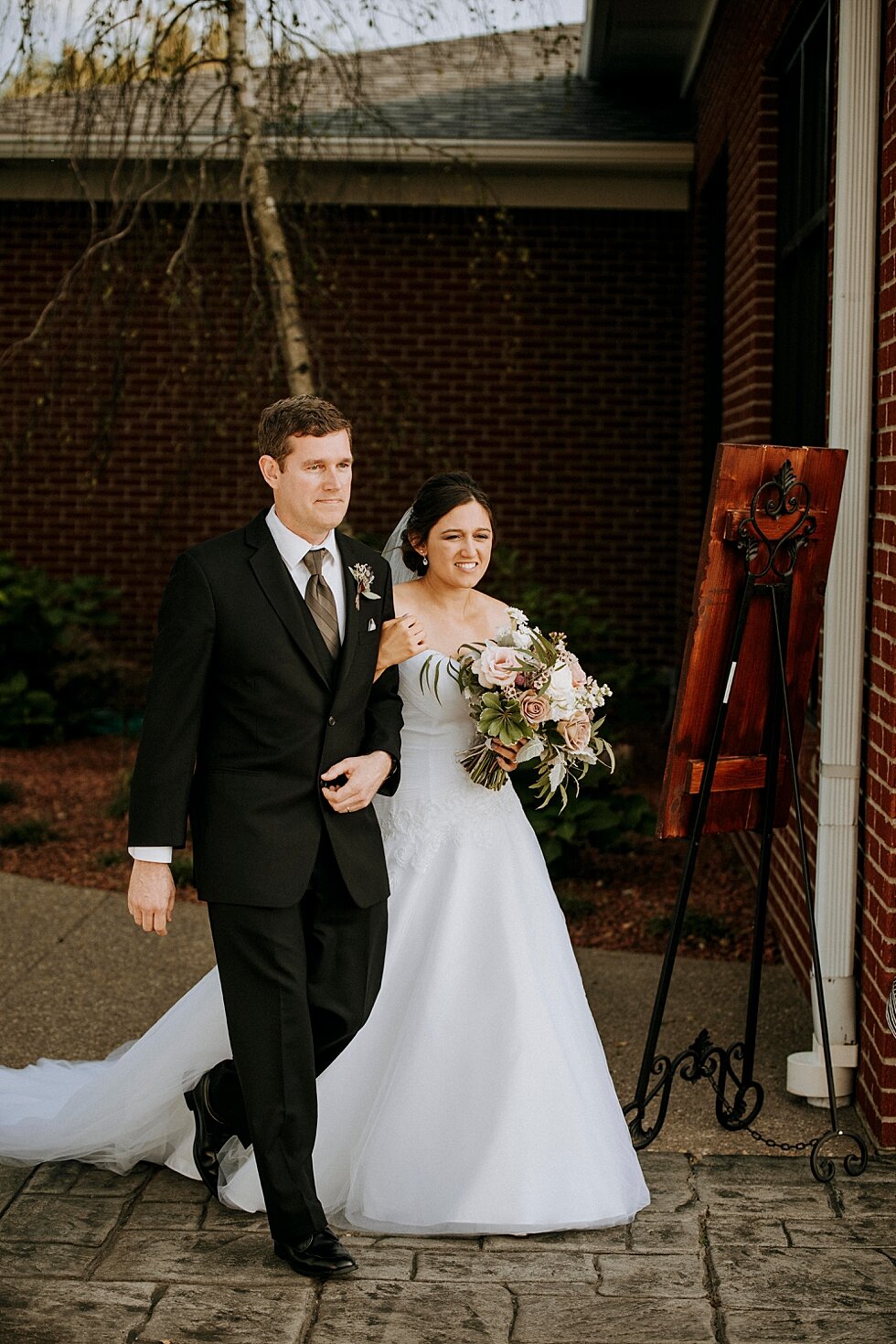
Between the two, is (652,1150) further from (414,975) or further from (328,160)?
(328,160)

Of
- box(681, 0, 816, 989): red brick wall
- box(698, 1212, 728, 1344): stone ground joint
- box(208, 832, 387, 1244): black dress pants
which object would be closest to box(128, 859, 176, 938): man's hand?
box(208, 832, 387, 1244): black dress pants

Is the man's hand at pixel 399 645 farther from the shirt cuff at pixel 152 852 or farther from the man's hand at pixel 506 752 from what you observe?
the shirt cuff at pixel 152 852

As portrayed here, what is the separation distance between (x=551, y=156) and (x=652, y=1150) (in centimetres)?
800

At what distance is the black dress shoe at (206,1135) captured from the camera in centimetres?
399

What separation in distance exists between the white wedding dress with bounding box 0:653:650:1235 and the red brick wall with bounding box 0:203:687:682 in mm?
7319

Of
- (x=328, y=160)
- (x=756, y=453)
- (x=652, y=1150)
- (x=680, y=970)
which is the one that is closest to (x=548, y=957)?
(x=652, y=1150)

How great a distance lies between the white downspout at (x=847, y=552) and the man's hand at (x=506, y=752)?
3.86 ft

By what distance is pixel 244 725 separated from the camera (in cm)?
360

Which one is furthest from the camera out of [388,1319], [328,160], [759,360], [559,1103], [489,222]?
[489,222]

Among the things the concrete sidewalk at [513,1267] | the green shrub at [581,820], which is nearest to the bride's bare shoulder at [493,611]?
the concrete sidewalk at [513,1267]

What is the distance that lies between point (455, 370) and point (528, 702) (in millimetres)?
7963

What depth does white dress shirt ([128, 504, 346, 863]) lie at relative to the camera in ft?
11.6

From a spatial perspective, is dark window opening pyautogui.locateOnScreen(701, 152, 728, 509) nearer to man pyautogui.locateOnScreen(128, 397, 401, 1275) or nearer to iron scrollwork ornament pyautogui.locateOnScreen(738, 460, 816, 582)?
iron scrollwork ornament pyautogui.locateOnScreen(738, 460, 816, 582)

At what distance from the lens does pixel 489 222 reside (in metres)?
11.3
